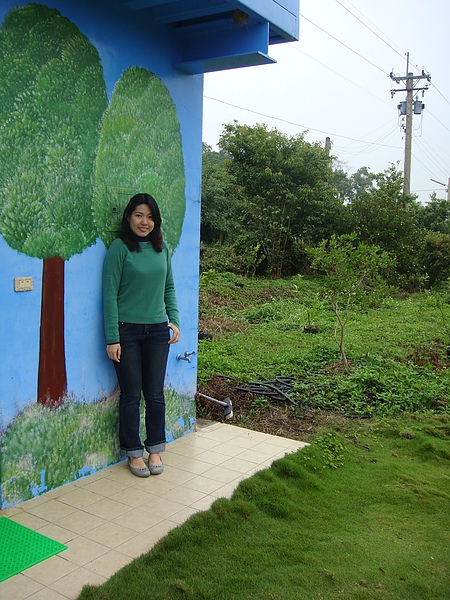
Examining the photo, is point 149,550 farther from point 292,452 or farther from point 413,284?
point 413,284

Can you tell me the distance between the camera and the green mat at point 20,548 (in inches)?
108

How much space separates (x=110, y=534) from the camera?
10.1ft

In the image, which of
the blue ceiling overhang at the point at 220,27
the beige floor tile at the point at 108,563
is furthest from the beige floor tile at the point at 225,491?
the blue ceiling overhang at the point at 220,27

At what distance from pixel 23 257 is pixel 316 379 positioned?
393 centimetres

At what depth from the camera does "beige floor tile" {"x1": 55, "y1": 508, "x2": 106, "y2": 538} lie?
313 centimetres

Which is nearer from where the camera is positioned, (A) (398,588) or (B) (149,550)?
(A) (398,588)

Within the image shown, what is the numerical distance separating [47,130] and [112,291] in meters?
1.03

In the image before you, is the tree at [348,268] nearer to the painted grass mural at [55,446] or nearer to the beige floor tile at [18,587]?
the painted grass mural at [55,446]

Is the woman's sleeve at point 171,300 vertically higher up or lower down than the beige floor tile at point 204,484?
higher up

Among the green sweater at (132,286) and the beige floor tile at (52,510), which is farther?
the green sweater at (132,286)

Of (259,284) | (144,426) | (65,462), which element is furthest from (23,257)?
(259,284)

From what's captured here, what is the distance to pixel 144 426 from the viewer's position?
423 centimetres

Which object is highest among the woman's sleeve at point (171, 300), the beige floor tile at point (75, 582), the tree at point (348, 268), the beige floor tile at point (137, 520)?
the tree at point (348, 268)

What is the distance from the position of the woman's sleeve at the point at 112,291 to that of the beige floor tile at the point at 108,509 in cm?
97
